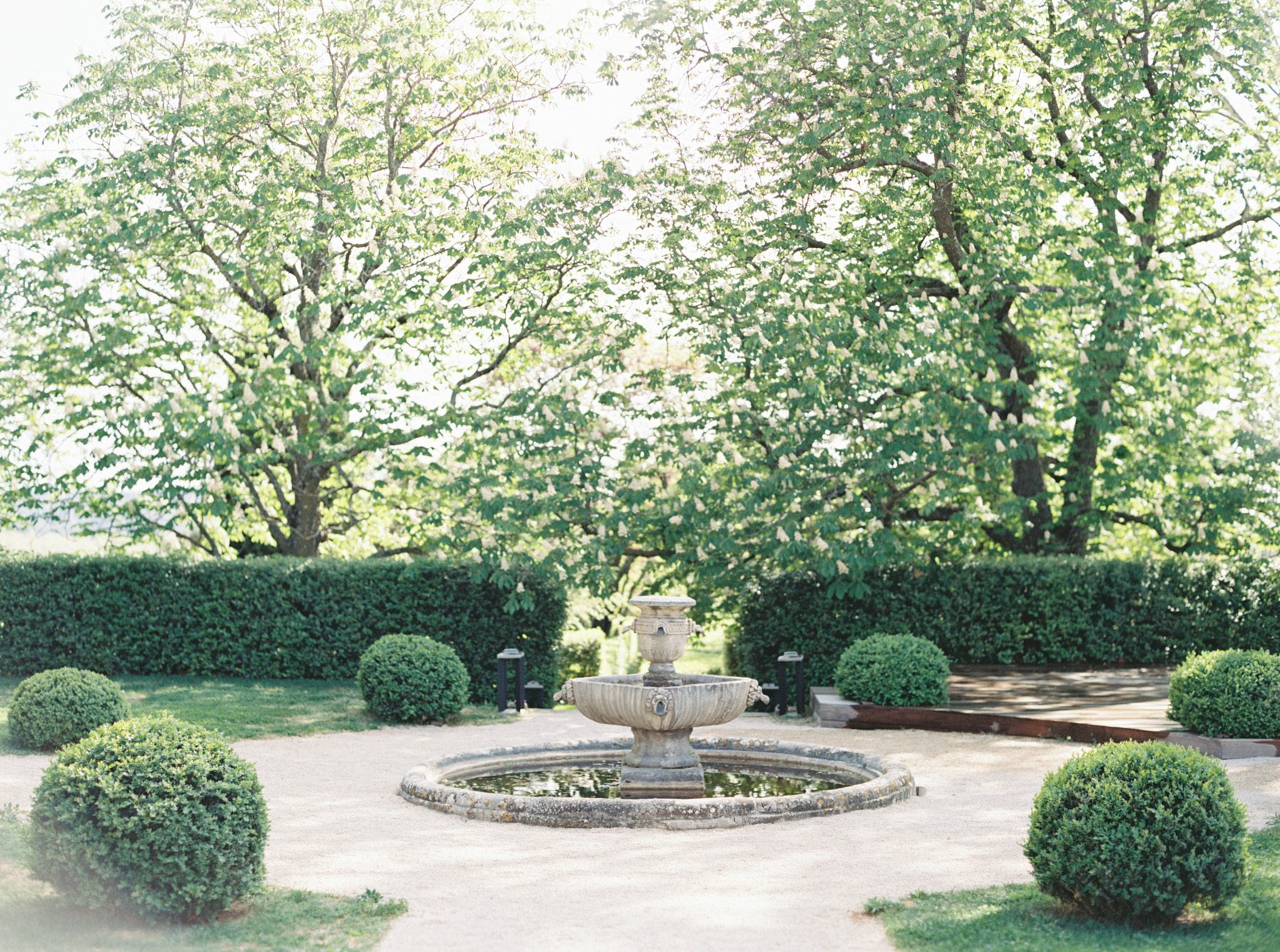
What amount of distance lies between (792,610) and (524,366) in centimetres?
649

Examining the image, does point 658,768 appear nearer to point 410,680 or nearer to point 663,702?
point 663,702

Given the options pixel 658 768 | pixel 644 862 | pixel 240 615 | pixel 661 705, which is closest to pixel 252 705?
pixel 240 615

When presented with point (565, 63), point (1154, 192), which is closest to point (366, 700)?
point (565, 63)

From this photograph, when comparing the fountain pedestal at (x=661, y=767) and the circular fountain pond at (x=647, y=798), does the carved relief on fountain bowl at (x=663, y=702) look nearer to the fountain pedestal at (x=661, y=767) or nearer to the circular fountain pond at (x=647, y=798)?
the fountain pedestal at (x=661, y=767)

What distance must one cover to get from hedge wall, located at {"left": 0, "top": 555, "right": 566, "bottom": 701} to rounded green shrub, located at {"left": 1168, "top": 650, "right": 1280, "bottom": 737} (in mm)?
8765

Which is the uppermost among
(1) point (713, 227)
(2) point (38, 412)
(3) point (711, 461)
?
(1) point (713, 227)

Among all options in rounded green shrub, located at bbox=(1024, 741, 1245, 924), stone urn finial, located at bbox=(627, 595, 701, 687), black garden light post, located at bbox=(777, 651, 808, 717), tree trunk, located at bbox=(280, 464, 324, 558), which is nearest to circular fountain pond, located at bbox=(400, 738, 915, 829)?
stone urn finial, located at bbox=(627, 595, 701, 687)

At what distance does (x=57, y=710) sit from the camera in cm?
1248

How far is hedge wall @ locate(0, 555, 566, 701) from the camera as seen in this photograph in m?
18.4

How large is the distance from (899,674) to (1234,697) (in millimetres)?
3741

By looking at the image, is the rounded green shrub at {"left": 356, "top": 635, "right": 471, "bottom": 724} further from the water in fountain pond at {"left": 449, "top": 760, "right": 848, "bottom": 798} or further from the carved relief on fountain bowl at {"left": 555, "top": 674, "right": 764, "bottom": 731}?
the carved relief on fountain bowl at {"left": 555, "top": 674, "right": 764, "bottom": 731}

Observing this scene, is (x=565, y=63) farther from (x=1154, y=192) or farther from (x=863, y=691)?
(x=863, y=691)

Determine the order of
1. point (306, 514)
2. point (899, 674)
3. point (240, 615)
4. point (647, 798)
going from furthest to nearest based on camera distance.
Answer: point (306, 514) → point (240, 615) → point (899, 674) → point (647, 798)

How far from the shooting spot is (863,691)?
48.6ft
